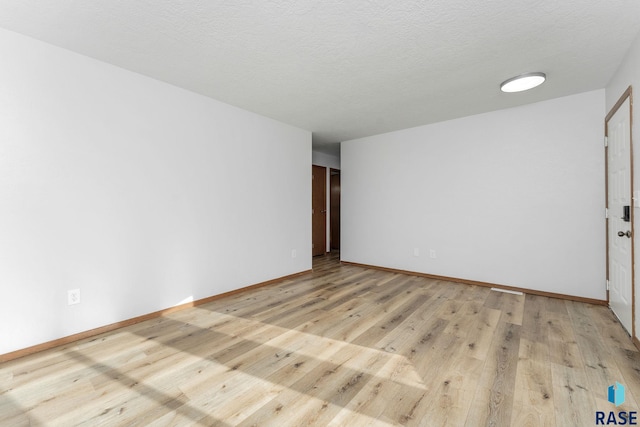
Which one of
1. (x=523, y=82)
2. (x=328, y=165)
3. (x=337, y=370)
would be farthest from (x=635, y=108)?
(x=328, y=165)

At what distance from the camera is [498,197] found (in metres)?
3.81

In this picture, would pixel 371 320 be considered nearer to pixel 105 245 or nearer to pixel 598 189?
pixel 105 245

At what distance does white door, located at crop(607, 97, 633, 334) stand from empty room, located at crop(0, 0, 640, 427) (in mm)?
44

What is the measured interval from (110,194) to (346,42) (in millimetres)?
2474

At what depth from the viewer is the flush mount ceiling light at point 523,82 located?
2697 mm

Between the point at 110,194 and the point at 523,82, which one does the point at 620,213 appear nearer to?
the point at 523,82

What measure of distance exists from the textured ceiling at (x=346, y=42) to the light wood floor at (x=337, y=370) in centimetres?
242

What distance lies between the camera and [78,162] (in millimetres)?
2385

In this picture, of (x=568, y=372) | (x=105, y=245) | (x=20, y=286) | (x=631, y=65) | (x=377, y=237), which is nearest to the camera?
A: (x=568, y=372)

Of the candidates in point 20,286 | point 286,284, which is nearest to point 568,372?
point 286,284

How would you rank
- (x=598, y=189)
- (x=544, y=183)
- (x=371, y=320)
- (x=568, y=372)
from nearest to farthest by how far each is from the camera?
1. (x=568, y=372)
2. (x=371, y=320)
3. (x=598, y=189)
4. (x=544, y=183)

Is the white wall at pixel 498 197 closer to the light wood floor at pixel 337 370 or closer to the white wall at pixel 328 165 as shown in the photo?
the light wood floor at pixel 337 370

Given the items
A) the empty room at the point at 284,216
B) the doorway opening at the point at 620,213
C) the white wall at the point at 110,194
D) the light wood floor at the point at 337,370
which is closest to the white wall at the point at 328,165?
the empty room at the point at 284,216

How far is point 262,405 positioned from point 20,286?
6.85 feet
